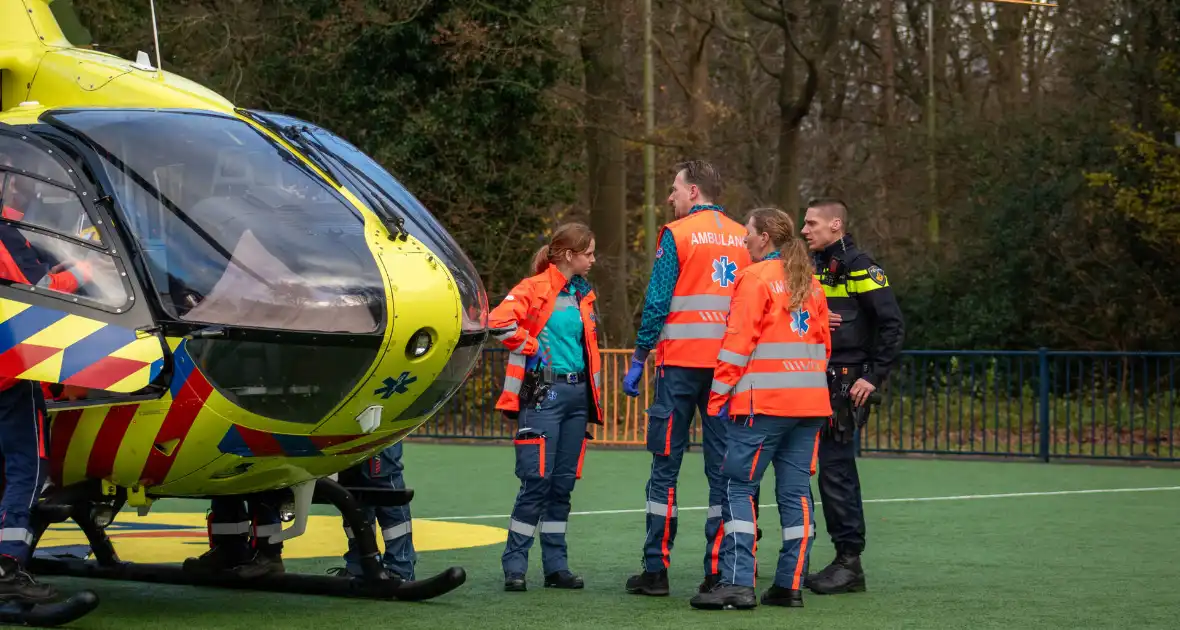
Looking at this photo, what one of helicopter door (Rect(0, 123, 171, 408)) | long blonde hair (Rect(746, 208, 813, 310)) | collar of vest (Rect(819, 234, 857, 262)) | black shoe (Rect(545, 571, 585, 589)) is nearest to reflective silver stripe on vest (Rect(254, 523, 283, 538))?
black shoe (Rect(545, 571, 585, 589))

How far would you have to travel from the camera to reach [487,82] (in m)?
24.9

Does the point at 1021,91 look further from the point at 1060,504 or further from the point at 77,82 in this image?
the point at 77,82

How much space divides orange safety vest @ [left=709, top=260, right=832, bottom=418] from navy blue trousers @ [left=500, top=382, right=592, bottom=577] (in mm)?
895

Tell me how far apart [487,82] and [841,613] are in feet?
59.6

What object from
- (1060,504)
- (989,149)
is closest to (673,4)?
(989,149)

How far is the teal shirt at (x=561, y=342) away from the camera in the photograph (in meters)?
8.37

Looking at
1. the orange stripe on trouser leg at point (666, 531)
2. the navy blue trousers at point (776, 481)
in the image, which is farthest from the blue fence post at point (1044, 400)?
the navy blue trousers at point (776, 481)

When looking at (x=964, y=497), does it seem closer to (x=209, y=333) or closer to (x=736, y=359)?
(x=736, y=359)

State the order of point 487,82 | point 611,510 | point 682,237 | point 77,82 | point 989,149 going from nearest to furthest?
point 77,82 < point 682,237 < point 611,510 < point 487,82 < point 989,149

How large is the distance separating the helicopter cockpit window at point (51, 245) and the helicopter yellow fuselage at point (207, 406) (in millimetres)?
112

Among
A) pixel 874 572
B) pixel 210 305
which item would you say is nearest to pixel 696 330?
pixel 874 572

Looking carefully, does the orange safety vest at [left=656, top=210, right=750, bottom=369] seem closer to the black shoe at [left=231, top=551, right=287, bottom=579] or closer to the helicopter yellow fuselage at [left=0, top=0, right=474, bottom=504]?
the helicopter yellow fuselage at [left=0, top=0, right=474, bottom=504]

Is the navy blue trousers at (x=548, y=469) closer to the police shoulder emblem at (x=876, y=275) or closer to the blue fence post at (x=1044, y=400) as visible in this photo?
the police shoulder emblem at (x=876, y=275)

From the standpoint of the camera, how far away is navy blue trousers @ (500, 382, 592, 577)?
834cm
